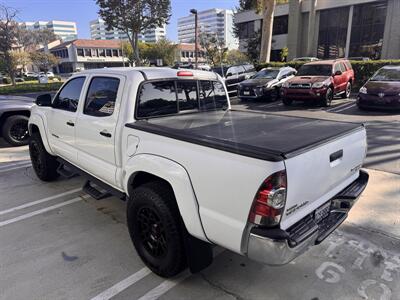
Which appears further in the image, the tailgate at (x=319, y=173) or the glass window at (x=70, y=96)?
the glass window at (x=70, y=96)

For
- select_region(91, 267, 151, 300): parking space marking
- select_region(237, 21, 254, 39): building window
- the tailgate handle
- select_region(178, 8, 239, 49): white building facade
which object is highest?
select_region(178, 8, 239, 49): white building facade

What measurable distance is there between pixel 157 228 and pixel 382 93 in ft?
32.2

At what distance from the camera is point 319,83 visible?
11398 mm

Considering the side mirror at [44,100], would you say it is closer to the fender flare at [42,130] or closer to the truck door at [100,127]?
the fender flare at [42,130]

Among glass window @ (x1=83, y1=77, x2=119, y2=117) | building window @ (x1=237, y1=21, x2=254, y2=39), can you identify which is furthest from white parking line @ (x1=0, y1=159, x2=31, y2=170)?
building window @ (x1=237, y1=21, x2=254, y2=39)

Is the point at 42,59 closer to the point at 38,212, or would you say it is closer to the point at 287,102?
the point at 287,102

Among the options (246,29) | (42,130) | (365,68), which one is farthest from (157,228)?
(246,29)

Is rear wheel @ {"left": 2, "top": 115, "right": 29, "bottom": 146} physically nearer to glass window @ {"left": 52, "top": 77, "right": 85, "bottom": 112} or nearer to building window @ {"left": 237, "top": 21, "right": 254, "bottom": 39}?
glass window @ {"left": 52, "top": 77, "right": 85, "bottom": 112}

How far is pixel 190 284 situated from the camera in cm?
275

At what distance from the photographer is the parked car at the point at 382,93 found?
9815 millimetres

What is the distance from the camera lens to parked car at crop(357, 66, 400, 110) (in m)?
9.81

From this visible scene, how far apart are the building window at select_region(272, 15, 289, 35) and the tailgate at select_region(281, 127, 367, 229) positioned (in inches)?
1361

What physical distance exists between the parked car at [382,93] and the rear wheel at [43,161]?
9524mm

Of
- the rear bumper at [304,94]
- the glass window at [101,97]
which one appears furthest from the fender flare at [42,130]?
the rear bumper at [304,94]
